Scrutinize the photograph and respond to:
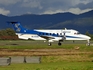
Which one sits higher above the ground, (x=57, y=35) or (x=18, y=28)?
(x=18, y=28)

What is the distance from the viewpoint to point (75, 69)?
30297 mm

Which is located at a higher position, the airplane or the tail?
the tail

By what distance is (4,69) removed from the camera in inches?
1233

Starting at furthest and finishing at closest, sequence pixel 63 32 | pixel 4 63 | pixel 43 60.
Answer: pixel 63 32
pixel 43 60
pixel 4 63

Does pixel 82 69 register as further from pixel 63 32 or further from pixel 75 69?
pixel 63 32

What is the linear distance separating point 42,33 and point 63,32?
637 centimetres

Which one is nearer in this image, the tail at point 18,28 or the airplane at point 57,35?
the airplane at point 57,35

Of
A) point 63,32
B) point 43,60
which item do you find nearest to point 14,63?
point 43,60

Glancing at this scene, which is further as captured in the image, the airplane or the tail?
the tail

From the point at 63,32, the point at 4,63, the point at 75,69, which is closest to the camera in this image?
the point at 75,69

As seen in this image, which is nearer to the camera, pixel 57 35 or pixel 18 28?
pixel 57 35

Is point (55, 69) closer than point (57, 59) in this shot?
Yes

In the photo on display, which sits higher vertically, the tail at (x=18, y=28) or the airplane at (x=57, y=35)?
the tail at (x=18, y=28)

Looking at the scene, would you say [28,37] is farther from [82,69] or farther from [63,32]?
[82,69]
